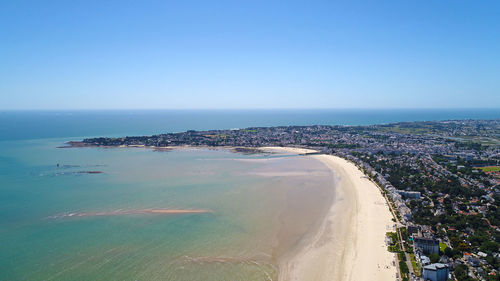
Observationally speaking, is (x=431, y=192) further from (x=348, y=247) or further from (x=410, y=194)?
(x=348, y=247)

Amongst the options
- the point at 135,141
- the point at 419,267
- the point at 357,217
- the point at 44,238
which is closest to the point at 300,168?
the point at 357,217

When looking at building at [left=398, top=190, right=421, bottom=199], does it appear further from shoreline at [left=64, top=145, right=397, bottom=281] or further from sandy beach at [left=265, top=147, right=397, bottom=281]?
shoreline at [left=64, top=145, right=397, bottom=281]

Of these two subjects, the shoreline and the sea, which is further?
the sea

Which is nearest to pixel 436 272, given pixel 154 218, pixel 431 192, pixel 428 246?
pixel 428 246

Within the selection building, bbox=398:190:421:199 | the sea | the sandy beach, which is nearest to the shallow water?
the sea

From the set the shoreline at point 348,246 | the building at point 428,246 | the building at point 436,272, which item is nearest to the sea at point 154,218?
the shoreline at point 348,246

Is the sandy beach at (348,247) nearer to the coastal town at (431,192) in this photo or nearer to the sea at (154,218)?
the coastal town at (431,192)

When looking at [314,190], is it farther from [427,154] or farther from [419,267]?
[427,154]

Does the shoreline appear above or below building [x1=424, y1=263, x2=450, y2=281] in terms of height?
below
